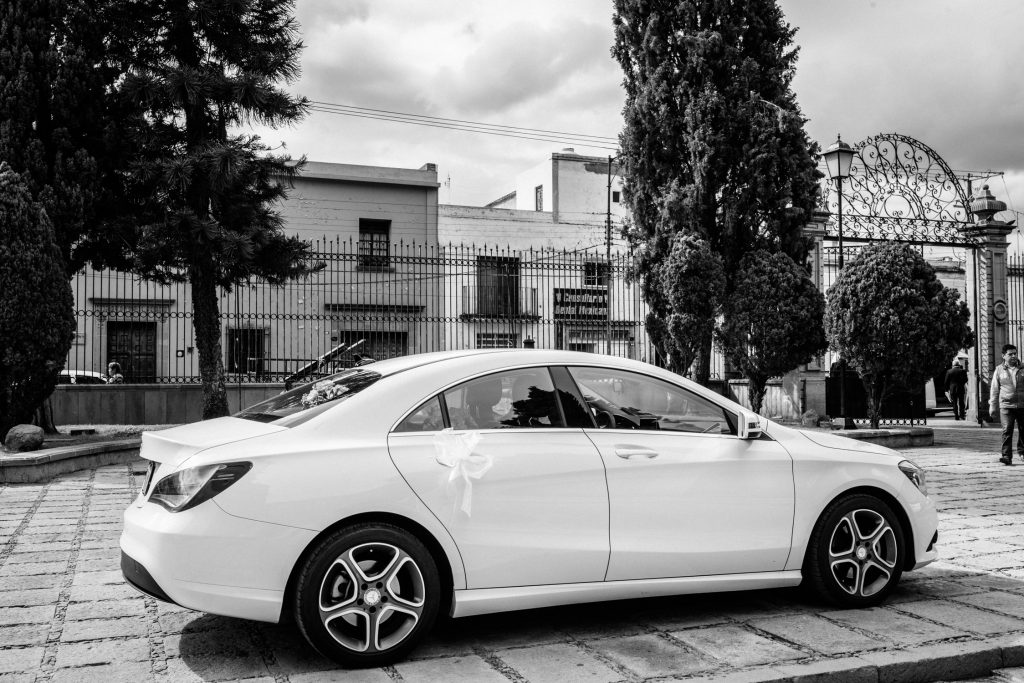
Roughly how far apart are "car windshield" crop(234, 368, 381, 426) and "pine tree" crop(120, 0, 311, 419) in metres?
9.12

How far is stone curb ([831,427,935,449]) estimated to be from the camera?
14070 mm

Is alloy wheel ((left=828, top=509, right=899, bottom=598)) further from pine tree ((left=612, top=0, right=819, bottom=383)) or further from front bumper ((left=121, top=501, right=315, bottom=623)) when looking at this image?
pine tree ((left=612, top=0, right=819, bottom=383))

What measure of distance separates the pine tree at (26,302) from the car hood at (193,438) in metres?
7.99

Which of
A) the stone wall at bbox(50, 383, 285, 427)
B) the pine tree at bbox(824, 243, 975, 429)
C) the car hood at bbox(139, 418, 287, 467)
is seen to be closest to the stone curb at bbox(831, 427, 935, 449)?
the pine tree at bbox(824, 243, 975, 429)

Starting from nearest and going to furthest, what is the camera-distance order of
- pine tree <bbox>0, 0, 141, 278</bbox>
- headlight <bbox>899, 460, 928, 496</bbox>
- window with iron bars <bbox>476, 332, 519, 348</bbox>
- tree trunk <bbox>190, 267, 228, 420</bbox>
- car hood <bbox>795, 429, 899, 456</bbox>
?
car hood <bbox>795, 429, 899, 456</bbox>
headlight <bbox>899, 460, 928, 496</bbox>
pine tree <bbox>0, 0, 141, 278</bbox>
tree trunk <bbox>190, 267, 228, 420</bbox>
window with iron bars <bbox>476, 332, 519, 348</bbox>

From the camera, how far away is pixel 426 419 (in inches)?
169

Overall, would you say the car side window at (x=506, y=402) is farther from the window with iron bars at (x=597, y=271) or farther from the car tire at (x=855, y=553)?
the window with iron bars at (x=597, y=271)

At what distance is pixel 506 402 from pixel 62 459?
8.26 metres

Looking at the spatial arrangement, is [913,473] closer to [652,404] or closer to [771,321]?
[652,404]

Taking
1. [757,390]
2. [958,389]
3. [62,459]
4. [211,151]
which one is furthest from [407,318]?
[958,389]

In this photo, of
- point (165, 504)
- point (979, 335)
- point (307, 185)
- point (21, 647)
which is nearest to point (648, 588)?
point (165, 504)

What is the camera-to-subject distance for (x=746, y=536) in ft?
15.4

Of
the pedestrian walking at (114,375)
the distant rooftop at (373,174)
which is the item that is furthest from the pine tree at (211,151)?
the distant rooftop at (373,174)

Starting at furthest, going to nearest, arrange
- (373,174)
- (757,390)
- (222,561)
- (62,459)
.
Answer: (373,174) → (757,390) → (62,459) → (222,561)
